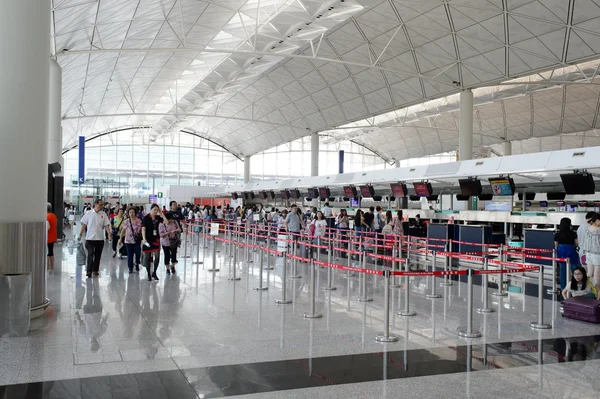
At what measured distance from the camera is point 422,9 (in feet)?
70.6

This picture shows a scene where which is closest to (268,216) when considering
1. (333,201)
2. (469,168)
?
(333,201)

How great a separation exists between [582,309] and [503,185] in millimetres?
7011

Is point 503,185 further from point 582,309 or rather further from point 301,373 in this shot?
point 301,373

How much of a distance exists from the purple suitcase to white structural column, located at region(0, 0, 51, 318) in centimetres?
854

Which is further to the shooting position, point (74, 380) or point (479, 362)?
point (479, 362)

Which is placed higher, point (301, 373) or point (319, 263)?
point (319, 263)

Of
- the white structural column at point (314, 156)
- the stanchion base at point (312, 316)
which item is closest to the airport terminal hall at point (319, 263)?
the stanchion base at point (312, 316)

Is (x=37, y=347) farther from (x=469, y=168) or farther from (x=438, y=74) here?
(x=438, y=74)

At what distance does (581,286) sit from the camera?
354 inches

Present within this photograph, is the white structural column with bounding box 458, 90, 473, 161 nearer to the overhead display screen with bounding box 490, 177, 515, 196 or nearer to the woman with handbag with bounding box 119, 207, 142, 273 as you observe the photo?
the overhead display screen with bounding box 490, 177, 515, 196

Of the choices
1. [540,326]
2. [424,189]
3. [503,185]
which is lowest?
[540,326]

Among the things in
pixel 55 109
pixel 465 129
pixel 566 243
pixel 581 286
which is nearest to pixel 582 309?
pixel 581 286

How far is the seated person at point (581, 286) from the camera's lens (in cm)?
891

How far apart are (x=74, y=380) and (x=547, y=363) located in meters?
5.17
